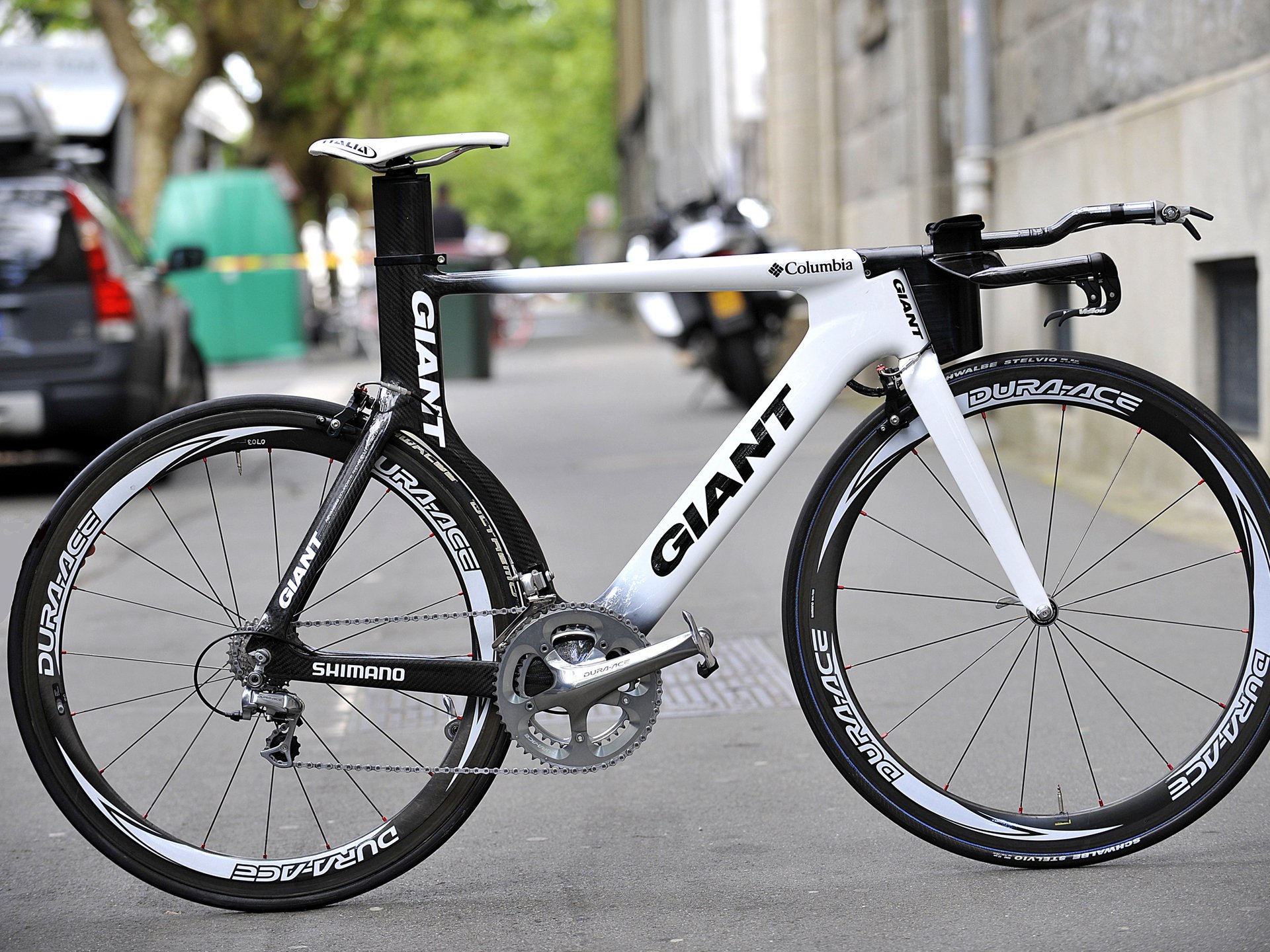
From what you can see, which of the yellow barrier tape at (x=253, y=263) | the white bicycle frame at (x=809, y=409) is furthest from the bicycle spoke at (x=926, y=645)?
the yellow barrier tape at (x=253, y=263)

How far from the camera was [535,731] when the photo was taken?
10.3ft

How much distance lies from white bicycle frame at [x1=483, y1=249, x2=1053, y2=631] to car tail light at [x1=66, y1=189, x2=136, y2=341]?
6809 millimetres

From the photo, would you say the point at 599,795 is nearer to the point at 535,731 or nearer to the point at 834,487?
the point at 535,731

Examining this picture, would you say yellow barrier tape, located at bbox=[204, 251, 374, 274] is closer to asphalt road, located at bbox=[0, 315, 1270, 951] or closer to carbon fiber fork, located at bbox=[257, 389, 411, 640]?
asphalt road, located at bbox=[0, 315, 1270, 951]

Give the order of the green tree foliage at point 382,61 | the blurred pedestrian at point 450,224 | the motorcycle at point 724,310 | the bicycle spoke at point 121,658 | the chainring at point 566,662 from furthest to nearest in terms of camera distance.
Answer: the green tree foliage at point 382,61 < the blurred pedestrian at point 450,224 < the motorcycle at point 724,310 < the bicycle spoke at point 121,658 < the chainring at point 566,662

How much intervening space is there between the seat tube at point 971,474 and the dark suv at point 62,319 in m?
7.14

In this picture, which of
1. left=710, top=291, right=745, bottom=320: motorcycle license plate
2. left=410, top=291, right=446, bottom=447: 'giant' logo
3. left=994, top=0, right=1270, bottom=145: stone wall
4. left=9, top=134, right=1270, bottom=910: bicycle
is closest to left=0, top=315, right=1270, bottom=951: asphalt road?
left=9, top=134, right=1270, bottom=910: bicycle

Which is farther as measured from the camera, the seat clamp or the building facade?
the building facade

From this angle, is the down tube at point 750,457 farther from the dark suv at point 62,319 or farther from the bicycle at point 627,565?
the dark suv at point 62,319

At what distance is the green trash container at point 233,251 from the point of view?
71.6ft

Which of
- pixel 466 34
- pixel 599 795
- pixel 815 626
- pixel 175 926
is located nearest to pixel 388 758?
pixel 599 795

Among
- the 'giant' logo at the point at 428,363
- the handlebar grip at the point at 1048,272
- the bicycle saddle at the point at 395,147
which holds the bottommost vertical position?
the 'giant' logo at the point at 428,363

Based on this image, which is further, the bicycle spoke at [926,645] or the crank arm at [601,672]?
the bicycle spoke at [926,645]

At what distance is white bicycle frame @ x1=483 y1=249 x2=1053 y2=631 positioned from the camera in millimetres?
3182
